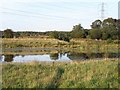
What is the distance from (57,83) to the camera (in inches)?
445

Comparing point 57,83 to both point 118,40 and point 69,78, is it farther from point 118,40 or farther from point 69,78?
point 118,40

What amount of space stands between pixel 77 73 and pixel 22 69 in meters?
2.40

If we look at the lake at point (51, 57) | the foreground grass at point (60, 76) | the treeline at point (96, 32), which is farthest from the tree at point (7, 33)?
the foreground grass at point (60, 76)

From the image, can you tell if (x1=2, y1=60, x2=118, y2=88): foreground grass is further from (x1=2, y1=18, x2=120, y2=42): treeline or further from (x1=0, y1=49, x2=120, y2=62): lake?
(x1=2, y1=18, x2=120, y2=42): treeline

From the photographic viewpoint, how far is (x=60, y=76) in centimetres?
1218

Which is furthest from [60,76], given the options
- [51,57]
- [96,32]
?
[96,32]

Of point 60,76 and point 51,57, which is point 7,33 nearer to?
point 51,57

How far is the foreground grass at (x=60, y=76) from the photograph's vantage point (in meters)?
11.1

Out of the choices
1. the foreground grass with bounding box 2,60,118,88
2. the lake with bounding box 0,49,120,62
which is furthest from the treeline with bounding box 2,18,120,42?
the foreground grass with bounding box 2,60,118,88

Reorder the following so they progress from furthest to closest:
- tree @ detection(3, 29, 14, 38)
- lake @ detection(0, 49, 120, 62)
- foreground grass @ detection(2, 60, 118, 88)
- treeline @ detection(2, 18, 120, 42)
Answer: tree @ detection(3, 29, 14, 38) < treeline @ detection(2, 18, 120, 42) < lake @ detection(0, 49, 120, 62) < foreground grass @ detection(2, 60, 118, 88)

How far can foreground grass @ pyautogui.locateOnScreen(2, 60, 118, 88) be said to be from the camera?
11.1 metres

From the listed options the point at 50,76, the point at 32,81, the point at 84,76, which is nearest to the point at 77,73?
the point at 84,76

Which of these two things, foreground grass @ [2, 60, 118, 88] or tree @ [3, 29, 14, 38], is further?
tree @ [3, 29, 14, 38]

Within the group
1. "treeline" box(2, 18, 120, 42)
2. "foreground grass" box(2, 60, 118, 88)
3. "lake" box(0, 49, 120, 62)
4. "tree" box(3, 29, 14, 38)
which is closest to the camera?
"foreground grass" box(2, 60, 118, 88)
